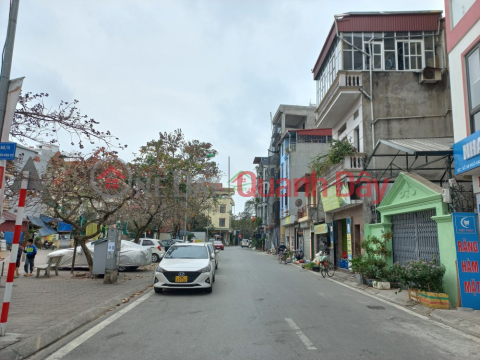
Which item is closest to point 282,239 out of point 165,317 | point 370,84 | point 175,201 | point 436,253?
point 175,201

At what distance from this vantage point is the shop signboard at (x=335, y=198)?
701 inches

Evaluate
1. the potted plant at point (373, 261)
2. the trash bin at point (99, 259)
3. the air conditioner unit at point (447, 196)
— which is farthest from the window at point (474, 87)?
the trash bin at point (99, 259)

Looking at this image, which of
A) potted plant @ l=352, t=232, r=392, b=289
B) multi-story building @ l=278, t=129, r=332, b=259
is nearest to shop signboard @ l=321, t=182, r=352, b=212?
potted plant @ l=352, t=232, r=392, b=289

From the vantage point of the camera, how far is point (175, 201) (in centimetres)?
2234

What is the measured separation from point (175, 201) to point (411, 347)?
58.5 ft

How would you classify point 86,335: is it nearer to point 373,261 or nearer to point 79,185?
point 79,185

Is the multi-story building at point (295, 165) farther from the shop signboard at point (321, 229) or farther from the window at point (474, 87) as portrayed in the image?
the window at point (474, 87)

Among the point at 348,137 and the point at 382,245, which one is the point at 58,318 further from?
the point at 348,137

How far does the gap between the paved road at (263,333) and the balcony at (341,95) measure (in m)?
11.2

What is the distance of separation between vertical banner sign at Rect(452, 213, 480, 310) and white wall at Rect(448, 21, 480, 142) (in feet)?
7.44

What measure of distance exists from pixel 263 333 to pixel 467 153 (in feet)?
21.9

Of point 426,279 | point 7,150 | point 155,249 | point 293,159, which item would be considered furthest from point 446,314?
point 293,159

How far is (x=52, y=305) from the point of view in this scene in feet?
27.5

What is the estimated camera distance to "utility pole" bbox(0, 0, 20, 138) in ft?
19.4
